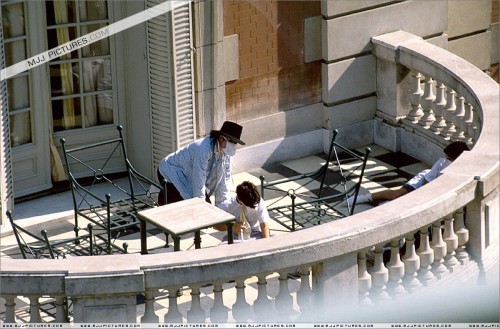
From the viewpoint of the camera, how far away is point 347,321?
11.7 metres

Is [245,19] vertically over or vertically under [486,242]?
over

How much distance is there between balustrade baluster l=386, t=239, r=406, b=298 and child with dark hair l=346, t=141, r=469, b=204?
1.85 meters

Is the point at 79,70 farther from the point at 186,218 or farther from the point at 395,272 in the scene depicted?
the point at 395,272

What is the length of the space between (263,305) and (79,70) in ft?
19.5

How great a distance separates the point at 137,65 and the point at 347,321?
226 inches

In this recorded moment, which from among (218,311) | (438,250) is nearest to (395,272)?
(438,250)

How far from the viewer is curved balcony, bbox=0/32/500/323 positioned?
1083cm

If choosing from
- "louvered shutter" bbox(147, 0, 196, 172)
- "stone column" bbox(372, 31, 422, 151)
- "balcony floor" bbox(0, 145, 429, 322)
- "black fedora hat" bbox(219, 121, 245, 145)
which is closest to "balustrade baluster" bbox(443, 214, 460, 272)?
"balcony floor" bbox(0, 145, 429, 322)

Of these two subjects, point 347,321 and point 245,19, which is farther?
point 245,19

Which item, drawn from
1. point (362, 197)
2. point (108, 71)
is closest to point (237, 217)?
point (362, 197)

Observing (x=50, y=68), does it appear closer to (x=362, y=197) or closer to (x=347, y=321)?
(x=362, y=197)

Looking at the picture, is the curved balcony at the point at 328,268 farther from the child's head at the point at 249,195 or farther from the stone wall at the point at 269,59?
the stone wall at the point at 269,59

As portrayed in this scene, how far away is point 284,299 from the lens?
1137cm

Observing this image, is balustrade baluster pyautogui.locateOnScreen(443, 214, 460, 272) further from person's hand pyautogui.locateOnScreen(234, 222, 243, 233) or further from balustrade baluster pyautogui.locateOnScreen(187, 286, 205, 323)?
balustrade baluster pyautogui.locateOnScreen(187, 286, 205, 323)
